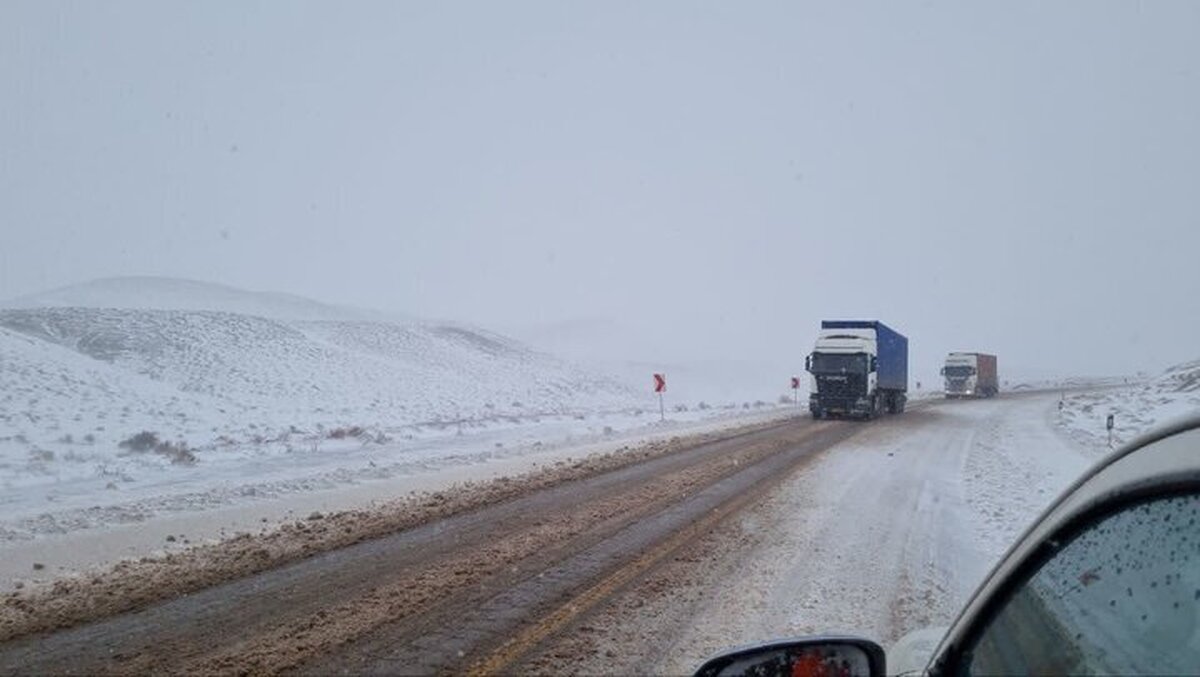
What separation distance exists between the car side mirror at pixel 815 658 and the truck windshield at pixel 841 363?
3049 cm

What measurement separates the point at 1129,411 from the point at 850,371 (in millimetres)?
9360

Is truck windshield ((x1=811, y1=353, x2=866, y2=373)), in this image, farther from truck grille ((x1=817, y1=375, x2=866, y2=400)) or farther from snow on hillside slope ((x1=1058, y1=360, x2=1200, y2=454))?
snow on hillside slope ((x1=1058, y1=360, x2=1200, y2=454))

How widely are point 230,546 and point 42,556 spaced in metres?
2.02

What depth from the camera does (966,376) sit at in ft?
174

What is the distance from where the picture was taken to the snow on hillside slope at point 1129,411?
2031 cm

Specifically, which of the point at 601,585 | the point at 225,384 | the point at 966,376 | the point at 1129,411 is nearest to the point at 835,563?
the point at 601,585

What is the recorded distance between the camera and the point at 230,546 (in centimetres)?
923

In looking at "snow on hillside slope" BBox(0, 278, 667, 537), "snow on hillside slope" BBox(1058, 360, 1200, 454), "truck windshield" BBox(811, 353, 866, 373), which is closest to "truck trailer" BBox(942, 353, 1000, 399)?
"snow on hillside slope" BBox(1058, 360, 1200, 454)

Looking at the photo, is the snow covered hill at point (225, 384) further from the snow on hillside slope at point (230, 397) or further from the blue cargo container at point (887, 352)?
the blue cargo container at point (887, 352)

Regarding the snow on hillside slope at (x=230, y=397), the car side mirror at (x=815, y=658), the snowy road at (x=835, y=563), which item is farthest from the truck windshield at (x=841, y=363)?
the car side mirror at (x=815, y=658)

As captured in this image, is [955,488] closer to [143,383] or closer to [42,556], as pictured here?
[42,556]

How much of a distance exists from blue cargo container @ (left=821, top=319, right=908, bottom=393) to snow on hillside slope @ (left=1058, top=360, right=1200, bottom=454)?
21.8ft

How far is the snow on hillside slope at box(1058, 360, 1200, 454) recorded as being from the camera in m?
20.3

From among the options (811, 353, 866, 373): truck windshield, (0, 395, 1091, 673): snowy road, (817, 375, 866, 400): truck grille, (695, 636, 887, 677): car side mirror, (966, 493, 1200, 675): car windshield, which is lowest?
(0, 395, 1091, 673): snowy road
